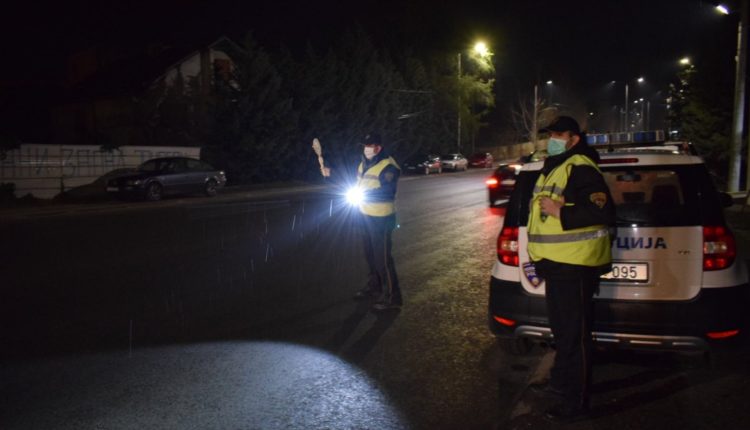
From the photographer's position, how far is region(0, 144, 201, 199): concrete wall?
2120 centimetres

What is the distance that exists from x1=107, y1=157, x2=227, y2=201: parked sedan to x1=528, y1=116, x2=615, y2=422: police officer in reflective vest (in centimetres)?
1924

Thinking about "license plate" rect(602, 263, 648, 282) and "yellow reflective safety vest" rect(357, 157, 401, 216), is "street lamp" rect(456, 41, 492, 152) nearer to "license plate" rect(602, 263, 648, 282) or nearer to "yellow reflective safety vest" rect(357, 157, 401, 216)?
"yellow reflective safety vest" rect(357, 157, 401, 216)

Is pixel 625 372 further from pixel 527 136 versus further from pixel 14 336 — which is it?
pixel 527 136

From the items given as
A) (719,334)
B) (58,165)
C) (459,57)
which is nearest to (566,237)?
(719,334)

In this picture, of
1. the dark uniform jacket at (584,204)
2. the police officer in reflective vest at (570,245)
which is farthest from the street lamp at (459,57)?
the dark uniform jacket at (584,204)

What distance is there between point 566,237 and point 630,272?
3.19 ft

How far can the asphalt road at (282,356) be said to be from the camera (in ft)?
13.0

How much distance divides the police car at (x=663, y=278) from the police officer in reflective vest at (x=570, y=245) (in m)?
0.52

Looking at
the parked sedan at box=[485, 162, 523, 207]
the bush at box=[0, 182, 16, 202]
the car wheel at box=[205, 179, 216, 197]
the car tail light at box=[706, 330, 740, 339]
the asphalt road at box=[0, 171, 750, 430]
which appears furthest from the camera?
the car wheel at box=[205, 179, 216, 197]

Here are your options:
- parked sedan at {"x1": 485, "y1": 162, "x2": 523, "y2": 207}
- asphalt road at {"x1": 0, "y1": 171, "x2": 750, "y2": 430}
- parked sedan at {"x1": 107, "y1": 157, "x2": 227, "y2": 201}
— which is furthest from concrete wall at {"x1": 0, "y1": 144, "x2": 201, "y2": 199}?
parked sedan at {"x1": 485, "y1": 162, "x2": 523, "y2": 207}

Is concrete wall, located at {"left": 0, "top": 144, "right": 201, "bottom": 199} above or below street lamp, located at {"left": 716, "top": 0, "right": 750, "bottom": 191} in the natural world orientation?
below

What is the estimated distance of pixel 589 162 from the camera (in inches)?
143

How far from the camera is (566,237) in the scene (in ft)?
11.9

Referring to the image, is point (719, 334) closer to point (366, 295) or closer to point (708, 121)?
point (366, 295)
